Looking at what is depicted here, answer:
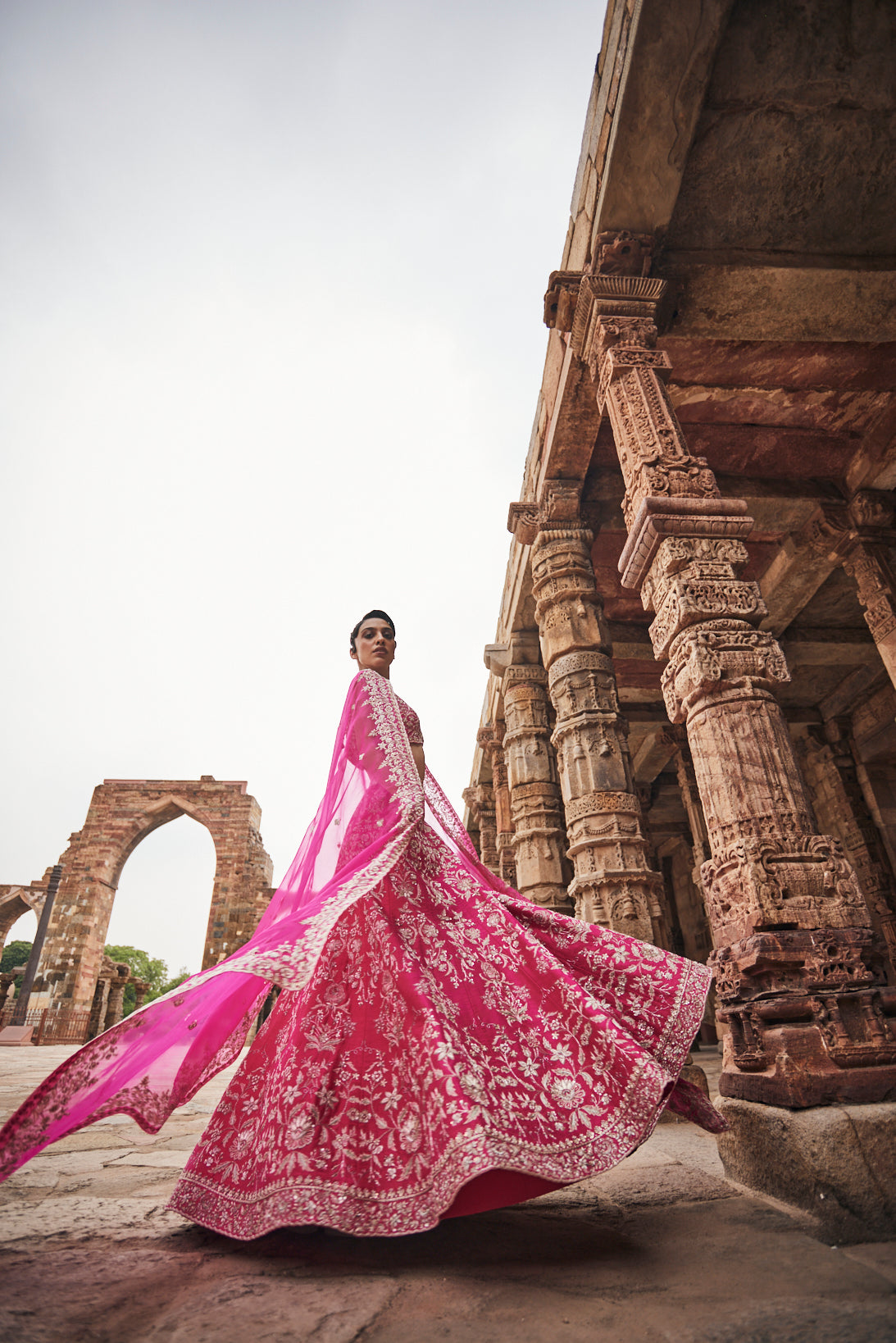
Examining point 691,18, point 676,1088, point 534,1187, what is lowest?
point 534,1187

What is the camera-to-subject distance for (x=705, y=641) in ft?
8.05

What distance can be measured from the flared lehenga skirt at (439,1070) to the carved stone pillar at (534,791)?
13.9ft

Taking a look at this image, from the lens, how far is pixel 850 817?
8820mm

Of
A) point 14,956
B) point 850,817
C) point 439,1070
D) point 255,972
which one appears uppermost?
point 14,956

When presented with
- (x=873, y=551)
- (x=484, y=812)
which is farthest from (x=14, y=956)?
(x=873, y=551)

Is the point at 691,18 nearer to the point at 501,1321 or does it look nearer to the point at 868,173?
the point at 868,173

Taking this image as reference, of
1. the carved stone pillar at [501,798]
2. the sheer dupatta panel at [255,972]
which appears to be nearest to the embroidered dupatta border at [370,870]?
the sheer dupatta panel at [255,972]

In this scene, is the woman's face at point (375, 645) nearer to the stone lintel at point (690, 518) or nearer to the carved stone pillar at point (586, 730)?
the stone lintel at point (690, 518)

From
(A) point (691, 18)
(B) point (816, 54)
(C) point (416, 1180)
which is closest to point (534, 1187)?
(C) point (416, 1180)

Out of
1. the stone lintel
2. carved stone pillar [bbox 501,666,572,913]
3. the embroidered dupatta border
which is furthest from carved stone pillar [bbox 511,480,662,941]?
the embroidered dupatta border

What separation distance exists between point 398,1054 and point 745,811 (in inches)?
55.1

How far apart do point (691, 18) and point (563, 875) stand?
228 inches

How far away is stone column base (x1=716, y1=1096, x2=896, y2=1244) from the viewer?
1310 millimetres

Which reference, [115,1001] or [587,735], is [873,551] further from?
[115,1001]
